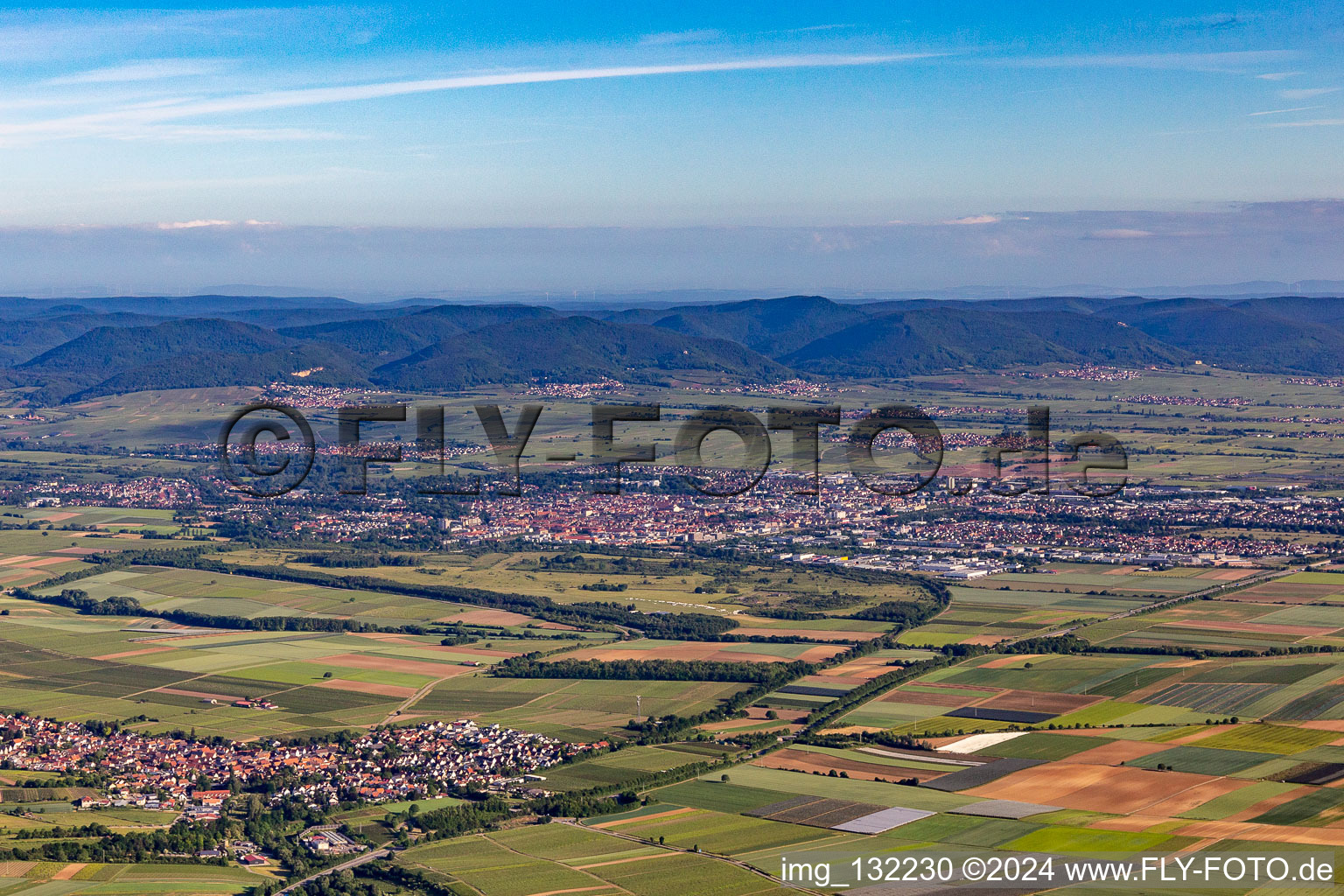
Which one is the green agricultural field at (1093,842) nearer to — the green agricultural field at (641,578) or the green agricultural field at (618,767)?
the green agricultural field at (618,767)

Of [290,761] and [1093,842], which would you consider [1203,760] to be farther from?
[290,761]

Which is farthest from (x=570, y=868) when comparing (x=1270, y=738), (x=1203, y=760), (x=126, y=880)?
(x=1270, y=738)

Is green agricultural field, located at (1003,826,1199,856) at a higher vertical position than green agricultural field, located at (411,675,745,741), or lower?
higher

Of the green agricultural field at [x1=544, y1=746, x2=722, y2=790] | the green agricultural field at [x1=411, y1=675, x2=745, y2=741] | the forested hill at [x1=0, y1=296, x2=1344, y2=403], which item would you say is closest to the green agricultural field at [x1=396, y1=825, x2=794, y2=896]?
the green agricultural field at [x1=544, y1=746, x2=722, y2=790]

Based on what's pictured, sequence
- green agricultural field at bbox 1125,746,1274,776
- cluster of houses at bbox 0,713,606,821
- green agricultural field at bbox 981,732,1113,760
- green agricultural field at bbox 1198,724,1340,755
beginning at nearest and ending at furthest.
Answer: green agricultural field at bbox 1125,746,1274,776 → green agricultural field at bbox 1198,724,1340,755 → cluster of houses at bbox 0,713,606,821 → green agricultural field at bbox 981,732,1113,760

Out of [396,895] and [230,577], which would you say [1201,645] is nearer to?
[396,895]

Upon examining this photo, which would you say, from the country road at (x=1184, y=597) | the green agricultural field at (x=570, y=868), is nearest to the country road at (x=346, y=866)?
the green agricultural field at (x=570, y=868)

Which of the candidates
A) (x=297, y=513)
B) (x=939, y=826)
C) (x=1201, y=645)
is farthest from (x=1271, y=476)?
(x=939, y=826)

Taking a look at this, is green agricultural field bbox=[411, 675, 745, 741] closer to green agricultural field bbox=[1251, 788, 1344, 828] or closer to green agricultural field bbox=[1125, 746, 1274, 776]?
green agricultural field bbox=[1125, 746, 1274, 776]

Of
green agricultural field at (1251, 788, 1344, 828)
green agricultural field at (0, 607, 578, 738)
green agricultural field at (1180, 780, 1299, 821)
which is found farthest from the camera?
green agricultural field at (0, 607, 578, 738)
